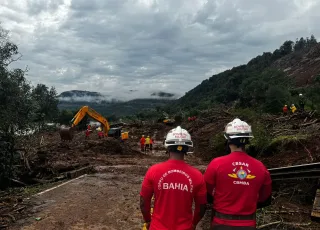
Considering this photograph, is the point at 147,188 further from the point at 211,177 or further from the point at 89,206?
the point at 89,206

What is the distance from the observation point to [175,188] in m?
3.07

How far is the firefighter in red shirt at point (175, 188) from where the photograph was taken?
3078 millimetres

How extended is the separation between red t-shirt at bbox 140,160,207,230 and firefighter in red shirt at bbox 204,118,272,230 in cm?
21

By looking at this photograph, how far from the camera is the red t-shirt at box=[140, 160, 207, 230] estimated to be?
3.08 metres

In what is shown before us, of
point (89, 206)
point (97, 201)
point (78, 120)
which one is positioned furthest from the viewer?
point (78, 120)

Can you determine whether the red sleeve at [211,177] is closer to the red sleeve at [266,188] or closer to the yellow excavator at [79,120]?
the red sleeve at [266,188]

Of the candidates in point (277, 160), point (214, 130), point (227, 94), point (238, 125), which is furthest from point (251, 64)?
point (238, 125)

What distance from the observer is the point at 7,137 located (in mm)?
11281

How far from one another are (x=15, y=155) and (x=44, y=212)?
579 centimetres

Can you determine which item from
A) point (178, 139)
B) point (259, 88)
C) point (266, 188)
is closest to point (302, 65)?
point (259, 88)

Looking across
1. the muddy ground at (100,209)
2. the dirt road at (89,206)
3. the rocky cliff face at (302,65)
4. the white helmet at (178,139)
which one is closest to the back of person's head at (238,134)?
the white helmet at (178,139)

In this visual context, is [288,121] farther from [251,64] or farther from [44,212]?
[251,64]

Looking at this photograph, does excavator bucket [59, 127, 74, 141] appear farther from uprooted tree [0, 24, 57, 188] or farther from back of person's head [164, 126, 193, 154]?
back of person's head [164, 126, 193, 154]

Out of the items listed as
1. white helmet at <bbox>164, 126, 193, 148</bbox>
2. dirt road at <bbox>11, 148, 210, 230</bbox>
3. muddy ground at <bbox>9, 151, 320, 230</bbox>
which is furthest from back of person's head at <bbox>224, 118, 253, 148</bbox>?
dirt road at <bbox>11, 148, 210, 230</bbox>
